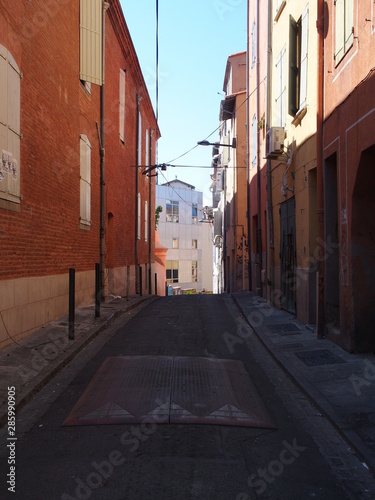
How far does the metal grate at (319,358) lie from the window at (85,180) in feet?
21.9

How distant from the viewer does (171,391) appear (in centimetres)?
584

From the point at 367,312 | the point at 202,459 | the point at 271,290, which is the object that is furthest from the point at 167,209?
the point at 202,459

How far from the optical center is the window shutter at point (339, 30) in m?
8.12

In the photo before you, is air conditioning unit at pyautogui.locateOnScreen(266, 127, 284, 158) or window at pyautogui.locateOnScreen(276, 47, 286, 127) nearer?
air conditioning unit at pyautogui.locateOnScreen(266, 127, 284, 158)

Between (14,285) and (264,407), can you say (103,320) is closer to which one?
(14,285)

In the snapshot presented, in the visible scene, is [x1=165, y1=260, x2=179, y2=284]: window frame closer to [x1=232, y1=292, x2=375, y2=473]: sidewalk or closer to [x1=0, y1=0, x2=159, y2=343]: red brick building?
[x1=0, y1=0, x2=159, y2=343]: red brick building

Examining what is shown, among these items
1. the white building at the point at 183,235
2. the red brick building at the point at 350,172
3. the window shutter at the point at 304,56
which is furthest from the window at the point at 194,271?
the red brick building at the point at 350,172

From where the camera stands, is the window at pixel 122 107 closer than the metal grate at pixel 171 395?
No

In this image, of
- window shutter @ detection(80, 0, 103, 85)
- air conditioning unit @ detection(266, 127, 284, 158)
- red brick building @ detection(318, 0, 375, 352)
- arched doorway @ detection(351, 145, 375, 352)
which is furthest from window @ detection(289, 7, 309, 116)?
window shutter @ detection(80, 0, 103, 85)

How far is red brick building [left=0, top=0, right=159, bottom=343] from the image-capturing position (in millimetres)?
7793

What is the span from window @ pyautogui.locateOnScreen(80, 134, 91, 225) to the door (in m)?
4.90

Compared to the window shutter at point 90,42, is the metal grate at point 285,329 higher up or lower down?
lower down

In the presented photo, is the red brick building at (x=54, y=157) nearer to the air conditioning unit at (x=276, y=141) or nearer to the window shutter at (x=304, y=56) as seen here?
the air conditioning unit at (x=276, y=141)

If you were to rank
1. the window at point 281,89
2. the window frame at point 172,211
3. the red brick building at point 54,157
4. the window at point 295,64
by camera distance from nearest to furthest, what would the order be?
the red brick building at point 54,157
the window at point 295,64
the window at point 281,89
the window frame at point 172,211
